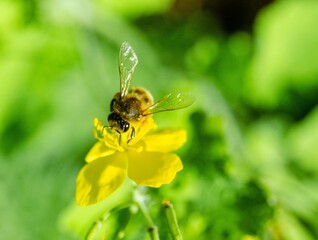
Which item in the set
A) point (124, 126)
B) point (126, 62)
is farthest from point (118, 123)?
point (126, 62)

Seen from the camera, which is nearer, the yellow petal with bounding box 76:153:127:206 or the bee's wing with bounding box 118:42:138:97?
the yellow petal with bounding box 76:153:127:206

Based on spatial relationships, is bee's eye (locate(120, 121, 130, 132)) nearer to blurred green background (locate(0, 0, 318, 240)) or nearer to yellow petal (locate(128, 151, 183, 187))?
yellow petal (locate(128, 151, 183, 187))

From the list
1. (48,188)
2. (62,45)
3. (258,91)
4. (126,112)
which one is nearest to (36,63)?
(62,45)

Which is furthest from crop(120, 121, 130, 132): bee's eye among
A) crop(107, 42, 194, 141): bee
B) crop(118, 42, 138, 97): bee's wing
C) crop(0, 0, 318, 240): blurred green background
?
crop(0, 0, 318, 240): blurred green background

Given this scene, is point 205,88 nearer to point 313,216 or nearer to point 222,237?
point 313,216

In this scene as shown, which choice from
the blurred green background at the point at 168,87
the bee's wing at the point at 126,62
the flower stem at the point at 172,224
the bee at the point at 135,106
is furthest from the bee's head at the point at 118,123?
the blurred green background at the point at 168,87

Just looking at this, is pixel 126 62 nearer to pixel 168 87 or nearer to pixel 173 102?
pixel 173 102
